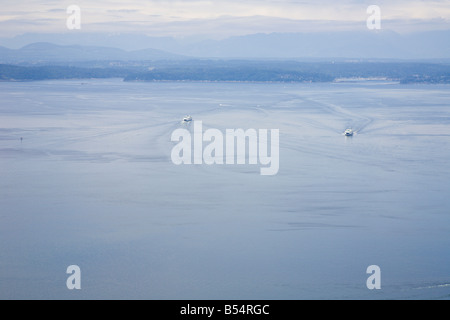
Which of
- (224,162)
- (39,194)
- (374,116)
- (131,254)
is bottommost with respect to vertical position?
(131,254)

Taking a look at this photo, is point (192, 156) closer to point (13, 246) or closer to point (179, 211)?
point (179, 211)

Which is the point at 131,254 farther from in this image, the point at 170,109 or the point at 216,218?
the point at 170,109

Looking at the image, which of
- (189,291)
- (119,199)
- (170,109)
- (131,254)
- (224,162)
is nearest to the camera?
(189,291)

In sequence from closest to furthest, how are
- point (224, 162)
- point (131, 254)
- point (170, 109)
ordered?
point (131, 254) < point (224, 162) < point (170, 109)

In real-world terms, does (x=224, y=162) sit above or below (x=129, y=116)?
below

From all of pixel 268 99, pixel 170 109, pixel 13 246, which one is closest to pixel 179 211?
pixel 13 246
